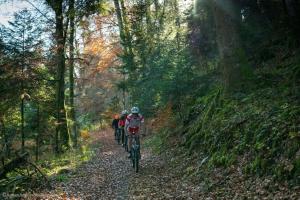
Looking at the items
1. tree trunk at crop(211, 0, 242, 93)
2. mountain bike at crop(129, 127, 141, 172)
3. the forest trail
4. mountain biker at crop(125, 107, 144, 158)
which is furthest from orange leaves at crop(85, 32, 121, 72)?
the forest trail

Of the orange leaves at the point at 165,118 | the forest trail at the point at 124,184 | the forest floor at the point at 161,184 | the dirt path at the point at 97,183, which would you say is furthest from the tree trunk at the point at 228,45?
the orange leaves at the point at 165,118

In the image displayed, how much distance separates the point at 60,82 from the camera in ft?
66.3

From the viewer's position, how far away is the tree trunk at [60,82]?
19578 mm

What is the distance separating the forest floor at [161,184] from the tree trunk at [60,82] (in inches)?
209

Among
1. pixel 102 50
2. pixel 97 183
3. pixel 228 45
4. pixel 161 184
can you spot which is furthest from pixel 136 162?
pixel 102 50

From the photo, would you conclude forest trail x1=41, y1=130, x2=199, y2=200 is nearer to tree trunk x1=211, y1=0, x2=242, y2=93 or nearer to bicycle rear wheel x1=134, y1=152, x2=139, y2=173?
bicycle rear wheel x1=134, y1=152, x2=139, y2=173

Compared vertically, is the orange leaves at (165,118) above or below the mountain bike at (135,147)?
above

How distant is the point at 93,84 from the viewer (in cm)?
4966

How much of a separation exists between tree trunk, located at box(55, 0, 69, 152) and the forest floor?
530cm

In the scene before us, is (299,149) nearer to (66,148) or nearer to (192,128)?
(192,128)

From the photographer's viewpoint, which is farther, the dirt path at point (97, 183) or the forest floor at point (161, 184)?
the dirt path at point (97, 183)

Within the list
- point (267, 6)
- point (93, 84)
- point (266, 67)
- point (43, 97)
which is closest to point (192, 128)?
point (266, 67)

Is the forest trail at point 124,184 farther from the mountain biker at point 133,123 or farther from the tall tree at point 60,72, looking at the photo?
the tall tree at point 60,72

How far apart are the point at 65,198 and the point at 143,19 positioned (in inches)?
947
